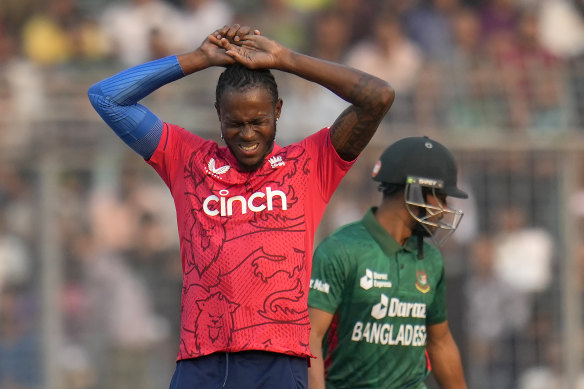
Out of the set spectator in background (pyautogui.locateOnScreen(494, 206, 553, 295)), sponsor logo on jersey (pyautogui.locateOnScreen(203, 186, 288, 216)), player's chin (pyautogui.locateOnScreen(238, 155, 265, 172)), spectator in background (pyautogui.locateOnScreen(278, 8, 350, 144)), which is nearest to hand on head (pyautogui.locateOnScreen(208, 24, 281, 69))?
player's chin (pyautogui.locateOnScreen(238, 155, 265, 172))

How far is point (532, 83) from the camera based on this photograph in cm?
927

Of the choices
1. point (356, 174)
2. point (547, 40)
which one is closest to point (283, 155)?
point (356, 174)

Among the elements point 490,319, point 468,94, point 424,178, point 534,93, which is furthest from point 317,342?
point 534,93

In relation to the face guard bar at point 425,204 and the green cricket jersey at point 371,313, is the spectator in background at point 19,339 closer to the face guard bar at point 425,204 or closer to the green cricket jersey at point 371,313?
the green cricket jersey at point 371,313

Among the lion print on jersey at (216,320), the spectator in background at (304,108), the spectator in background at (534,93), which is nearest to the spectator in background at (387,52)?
the spectator in background at (534,93)

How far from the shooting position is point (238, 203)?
170 inches

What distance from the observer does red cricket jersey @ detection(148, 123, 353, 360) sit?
14.0 feet

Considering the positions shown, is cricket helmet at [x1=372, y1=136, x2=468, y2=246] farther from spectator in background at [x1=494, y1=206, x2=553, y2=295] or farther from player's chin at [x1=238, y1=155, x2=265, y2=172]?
spectator in background at [x1=494, y1=206, x2=553, y2=295]

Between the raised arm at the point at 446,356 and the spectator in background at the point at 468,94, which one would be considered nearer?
the raised arm at the point at 446,356

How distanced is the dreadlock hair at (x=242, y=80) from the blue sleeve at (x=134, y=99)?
0.64ft

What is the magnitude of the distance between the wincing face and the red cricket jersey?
0.29ft

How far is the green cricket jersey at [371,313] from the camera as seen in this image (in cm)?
545

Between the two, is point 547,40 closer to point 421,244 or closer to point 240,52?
point 421,244

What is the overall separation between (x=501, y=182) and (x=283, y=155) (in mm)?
4758
